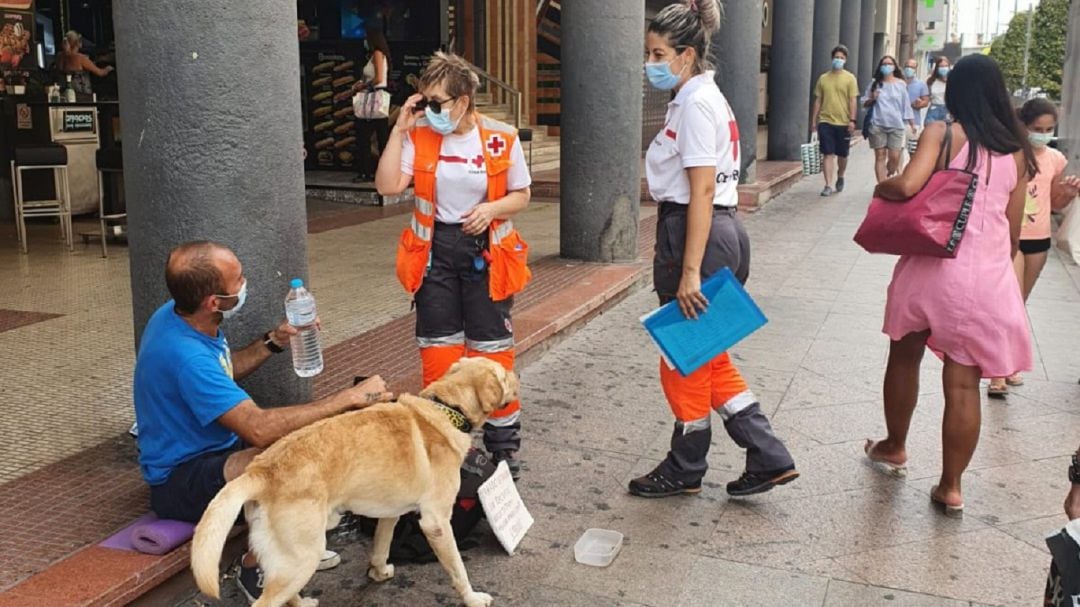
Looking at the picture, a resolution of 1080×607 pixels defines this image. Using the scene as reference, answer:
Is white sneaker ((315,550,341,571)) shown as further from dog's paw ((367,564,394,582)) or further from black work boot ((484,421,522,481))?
black work boot ((484,421,522,481))

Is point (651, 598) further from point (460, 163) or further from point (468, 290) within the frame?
point (460, 163)

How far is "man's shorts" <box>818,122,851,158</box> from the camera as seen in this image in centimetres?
1524

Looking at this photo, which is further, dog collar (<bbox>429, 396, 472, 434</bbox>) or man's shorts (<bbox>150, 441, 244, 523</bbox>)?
dog collar (<bbox>429, 396, 472, 434</bbox>)

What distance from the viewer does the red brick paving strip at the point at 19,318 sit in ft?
22.8

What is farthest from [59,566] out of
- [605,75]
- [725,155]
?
[605,75]

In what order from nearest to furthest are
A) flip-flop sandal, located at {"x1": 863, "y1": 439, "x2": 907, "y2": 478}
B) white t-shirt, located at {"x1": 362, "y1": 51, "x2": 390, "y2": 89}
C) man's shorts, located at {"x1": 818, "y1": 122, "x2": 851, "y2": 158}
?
1. flip-flop sandal, located at {"x1": 863, "y1": 439, "x2": 907, "y2": 478}
2. white t-shirt, located at {"x1": 362, "y1": 51, "x2": 390, "y2": 89}
3. man's shorts, located at {"x1": 818, "y1": 122, "x2": 851, "y2": 158}

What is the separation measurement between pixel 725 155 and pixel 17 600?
2.98m

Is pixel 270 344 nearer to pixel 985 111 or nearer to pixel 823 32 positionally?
pixel 985 111

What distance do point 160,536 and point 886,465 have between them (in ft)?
10.4

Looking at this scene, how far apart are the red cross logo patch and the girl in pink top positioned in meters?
3.06

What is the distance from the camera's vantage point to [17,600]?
11.1ft

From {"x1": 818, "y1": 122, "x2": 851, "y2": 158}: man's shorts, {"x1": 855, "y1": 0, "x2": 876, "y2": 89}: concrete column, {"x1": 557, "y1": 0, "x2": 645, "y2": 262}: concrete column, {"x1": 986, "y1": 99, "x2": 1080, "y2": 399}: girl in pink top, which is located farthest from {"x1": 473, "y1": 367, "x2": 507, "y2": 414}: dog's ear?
{"x1": 855, "y1": 0, "x2": 876, "y2": 89}: concrete column

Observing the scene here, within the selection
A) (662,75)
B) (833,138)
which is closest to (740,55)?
(833,138)

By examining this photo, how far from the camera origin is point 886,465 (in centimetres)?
505
